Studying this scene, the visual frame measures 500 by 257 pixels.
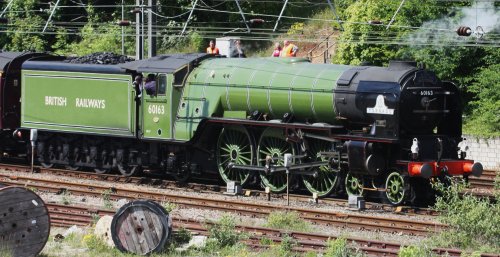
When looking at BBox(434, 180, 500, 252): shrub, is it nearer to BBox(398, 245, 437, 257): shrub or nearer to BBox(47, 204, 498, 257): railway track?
BBox(47, 204, 498, 257): railway track

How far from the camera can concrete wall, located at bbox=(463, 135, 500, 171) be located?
26516mm

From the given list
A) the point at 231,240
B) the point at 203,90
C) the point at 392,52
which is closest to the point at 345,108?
the point at 203,90

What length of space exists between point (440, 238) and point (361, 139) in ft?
14.2

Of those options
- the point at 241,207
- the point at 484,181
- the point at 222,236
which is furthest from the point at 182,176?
the point at 222,236

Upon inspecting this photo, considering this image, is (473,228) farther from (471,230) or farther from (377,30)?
(377,30)

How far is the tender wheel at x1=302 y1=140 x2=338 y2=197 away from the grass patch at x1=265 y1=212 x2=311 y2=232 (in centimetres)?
293

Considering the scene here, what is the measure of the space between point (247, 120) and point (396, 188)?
144 inches

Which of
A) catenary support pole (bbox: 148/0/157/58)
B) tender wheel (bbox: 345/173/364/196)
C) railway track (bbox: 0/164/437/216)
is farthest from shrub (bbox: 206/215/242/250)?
catenary support pole (bbox: 148/0/157/58)

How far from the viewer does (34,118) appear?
83.9 ft

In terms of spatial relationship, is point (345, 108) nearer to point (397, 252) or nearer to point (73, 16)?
point (397, 252)

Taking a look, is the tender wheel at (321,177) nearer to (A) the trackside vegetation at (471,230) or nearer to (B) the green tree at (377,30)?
(A) the trackside vegetation at (471,230)

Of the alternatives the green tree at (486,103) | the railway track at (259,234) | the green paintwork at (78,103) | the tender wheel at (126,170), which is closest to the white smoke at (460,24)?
the green tree at (486,103)

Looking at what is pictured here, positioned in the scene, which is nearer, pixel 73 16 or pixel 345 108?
pixel 345 108

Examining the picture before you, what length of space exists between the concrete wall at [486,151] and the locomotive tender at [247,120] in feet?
21.8
